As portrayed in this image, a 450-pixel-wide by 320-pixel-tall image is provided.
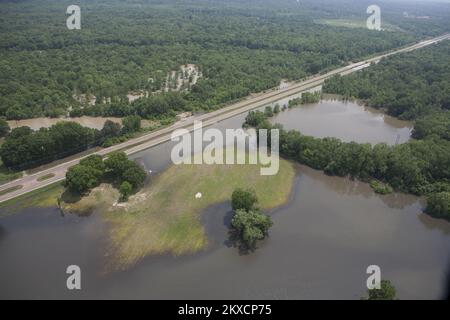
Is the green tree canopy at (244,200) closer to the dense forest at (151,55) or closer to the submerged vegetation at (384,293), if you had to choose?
the submerged vegetation at (384,293)

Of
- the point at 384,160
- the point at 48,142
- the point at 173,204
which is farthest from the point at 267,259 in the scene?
the point at 48,142

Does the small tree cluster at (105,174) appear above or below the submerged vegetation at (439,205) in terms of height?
above

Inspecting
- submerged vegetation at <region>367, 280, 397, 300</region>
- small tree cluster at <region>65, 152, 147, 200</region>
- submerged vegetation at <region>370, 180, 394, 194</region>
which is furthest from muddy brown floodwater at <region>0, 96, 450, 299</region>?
small tree cluster at <region>65, 152, 147, 200</region>

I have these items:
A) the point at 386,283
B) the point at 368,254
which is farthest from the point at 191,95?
the point at 386,283

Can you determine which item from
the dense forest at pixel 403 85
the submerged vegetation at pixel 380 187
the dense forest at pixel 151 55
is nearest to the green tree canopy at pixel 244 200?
the submerged vegetation at pixel 380 187

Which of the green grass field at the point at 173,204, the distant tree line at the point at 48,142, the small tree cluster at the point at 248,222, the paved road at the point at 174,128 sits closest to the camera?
the small tree cluster at the point at 248,222

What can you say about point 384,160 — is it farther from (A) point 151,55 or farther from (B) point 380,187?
(A) point 151,55

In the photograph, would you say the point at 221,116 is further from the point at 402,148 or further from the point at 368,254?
the point at 368,254
